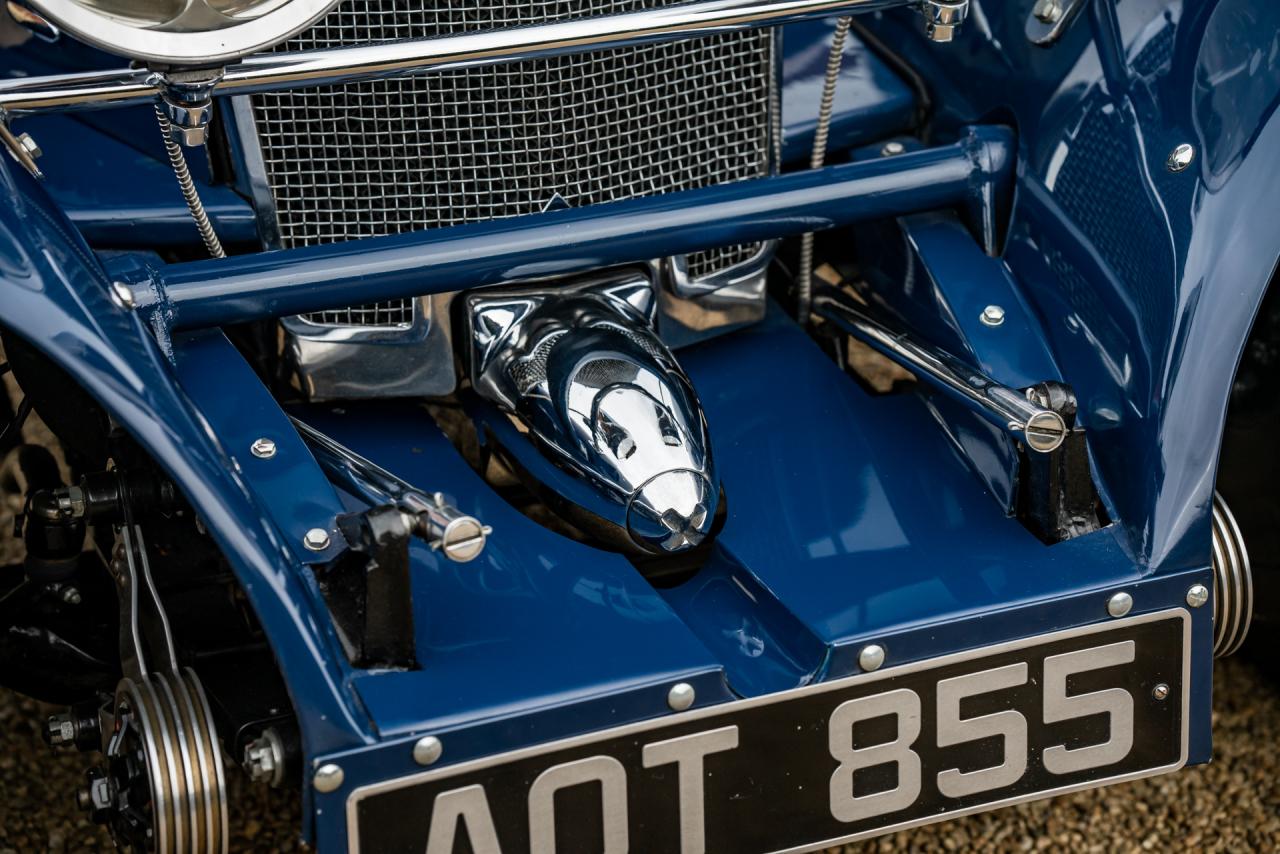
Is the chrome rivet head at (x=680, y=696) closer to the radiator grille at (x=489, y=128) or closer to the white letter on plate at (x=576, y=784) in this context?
the white letter on plate at (x=576, y=784)

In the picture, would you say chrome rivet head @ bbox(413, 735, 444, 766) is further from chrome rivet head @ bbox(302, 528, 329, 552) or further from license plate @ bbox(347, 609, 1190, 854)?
chrome rivet head @ bbox(302, 528, 329, 552)

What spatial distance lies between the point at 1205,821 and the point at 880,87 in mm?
1087

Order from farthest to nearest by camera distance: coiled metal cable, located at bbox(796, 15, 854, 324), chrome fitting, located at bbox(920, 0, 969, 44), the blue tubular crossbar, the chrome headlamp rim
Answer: coiled metal cable, located at bbox(796, 15, 854, 324) → chrome fitting, located at bbox(920, 0, 969, 44) → the blue tubular crossbar → the chrome headlamp rim

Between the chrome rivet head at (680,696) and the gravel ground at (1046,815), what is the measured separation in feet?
2.35

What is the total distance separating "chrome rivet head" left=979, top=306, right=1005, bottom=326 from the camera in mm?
1928

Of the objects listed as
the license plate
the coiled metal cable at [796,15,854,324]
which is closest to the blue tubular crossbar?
the coiled metal cable at [796,15,854,324]

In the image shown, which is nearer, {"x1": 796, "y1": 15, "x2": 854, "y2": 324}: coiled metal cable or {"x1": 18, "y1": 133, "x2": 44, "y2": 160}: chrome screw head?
{"x1": 18, "y1": 133, "x2": 44, "y2": 160}: chrome screw head

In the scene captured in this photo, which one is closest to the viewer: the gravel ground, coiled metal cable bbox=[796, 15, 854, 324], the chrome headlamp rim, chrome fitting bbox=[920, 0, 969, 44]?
the chrome headlamp rim

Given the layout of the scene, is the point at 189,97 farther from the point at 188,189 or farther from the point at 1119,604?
the point at 1119,604

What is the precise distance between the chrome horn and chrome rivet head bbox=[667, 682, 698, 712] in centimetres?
24

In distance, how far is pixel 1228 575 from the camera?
6.00ft

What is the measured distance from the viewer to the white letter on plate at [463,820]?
4.84 feet

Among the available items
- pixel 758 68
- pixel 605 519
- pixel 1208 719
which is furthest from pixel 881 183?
pixel 1208 719

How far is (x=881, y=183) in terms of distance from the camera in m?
1.95
